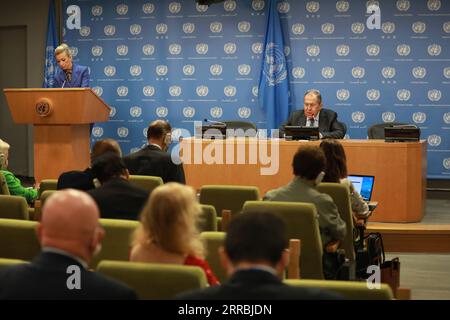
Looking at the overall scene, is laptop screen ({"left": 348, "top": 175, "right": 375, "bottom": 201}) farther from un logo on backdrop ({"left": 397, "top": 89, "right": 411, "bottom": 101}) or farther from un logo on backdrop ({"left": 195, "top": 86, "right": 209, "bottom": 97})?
un logo on backdrop ({"left": 195, "top": 86, "right": 209, "bottom": 97})

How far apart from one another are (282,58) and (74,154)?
135 inches

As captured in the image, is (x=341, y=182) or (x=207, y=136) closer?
(x=341, y=182)

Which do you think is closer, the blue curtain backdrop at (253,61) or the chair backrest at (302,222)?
the chair backrest at (302,222)

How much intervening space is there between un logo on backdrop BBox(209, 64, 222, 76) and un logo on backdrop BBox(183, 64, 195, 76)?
277 mm

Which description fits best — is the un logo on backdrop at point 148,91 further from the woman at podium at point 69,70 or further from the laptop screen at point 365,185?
the laptop screen at point 365,185

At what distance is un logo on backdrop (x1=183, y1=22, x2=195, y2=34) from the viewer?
1140 cm

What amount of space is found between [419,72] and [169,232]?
309 inches

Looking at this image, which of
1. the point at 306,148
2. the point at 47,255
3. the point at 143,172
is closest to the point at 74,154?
the point at 143,172

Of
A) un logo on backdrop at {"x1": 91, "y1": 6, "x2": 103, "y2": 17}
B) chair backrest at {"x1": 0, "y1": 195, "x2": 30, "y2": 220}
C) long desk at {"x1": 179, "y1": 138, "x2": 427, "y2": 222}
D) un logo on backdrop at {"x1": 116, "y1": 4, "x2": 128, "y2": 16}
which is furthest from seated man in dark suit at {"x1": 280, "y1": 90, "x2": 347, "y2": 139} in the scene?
chair backrest at {"x1": 0, "y1": 195, "x2": 30, "y2": 220}

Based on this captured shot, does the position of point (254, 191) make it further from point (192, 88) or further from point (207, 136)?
point (192, 88)

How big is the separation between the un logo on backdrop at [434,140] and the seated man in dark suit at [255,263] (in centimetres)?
829

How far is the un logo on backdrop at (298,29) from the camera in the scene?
35.8 feet

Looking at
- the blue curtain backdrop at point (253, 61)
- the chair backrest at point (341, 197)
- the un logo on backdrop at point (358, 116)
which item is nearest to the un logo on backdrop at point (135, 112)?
the blue curtain backdrop at point (253, 61)

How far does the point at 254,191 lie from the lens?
17.9 ft
